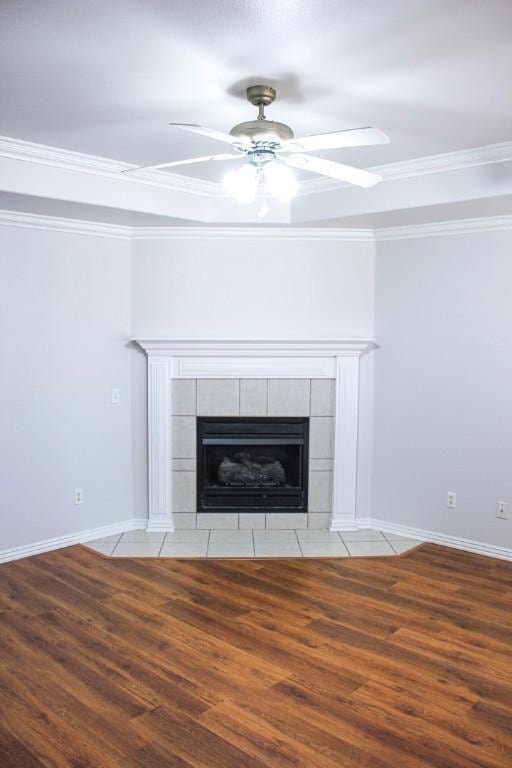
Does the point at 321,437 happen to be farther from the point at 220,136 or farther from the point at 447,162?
the point at 220,136

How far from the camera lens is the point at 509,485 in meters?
4.47

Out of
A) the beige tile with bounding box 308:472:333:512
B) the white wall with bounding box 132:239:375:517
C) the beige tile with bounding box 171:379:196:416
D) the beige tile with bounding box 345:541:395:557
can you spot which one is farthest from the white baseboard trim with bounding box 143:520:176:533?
the beige tile with bounding box 345:541:395:557

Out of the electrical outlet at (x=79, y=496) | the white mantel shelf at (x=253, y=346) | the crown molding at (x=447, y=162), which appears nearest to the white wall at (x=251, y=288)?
the white mantel shelf at (x=253, y=346)

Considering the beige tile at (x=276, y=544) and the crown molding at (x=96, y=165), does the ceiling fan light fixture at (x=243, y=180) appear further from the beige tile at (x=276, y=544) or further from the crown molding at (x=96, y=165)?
the beige tile at (x=276, y=544)

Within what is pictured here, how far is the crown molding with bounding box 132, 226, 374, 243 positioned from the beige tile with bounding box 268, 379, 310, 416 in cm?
112

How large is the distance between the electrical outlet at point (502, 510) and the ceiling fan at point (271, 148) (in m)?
2.63

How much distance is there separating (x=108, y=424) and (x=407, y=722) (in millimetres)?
3081

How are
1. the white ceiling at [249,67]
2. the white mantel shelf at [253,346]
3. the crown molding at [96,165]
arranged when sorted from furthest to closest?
the white mantel shelf at [253,346] < the crown molding at [96,165] < the white ceiling at [249,67]

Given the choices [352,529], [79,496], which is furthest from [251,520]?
[79,496]

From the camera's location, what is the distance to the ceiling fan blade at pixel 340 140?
2410 millimetres

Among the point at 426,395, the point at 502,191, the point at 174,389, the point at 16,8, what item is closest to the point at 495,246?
the point at 502,191

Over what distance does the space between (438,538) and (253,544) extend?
1384mm

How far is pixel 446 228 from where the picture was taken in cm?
459

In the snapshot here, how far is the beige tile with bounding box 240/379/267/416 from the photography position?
5031mm
